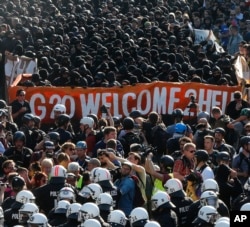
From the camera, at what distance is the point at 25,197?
17766 millimetres

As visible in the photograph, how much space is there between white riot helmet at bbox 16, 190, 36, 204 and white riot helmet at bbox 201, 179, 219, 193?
2170 mm

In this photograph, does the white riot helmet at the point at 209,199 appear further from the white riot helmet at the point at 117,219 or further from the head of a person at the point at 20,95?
the head of a person at the point at 20,95

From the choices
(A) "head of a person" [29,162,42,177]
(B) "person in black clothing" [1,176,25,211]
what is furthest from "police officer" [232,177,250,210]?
(A) "head of a person" [29,162,42,177]

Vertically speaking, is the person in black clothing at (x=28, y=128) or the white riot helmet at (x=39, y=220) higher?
the white riot helmet at (x=39, y=220)

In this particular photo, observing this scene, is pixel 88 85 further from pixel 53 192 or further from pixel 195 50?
pixel 53 192

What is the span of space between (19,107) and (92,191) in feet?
24.4

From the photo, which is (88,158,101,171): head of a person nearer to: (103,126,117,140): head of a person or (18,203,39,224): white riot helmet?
(103,126,117,140): head of a person

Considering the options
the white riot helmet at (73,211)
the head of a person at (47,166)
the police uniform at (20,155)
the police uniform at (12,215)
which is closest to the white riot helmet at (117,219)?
the white riot helmet at (73,211)

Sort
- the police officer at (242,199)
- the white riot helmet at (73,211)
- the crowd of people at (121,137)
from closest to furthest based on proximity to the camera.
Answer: the white riot helmet at (73,211) → the crowd of people at (121,137) → the police officer at (242,199)

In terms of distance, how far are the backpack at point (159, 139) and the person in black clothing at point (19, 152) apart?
233cm

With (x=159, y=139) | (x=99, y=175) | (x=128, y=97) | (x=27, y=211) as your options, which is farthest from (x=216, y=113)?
(x=27, y=211)

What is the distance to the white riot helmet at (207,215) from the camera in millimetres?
16594

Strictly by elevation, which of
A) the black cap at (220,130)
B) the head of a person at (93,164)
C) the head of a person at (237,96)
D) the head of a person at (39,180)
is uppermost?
the head of a person at (237,96)

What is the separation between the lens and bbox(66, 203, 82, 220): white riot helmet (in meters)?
16.9
